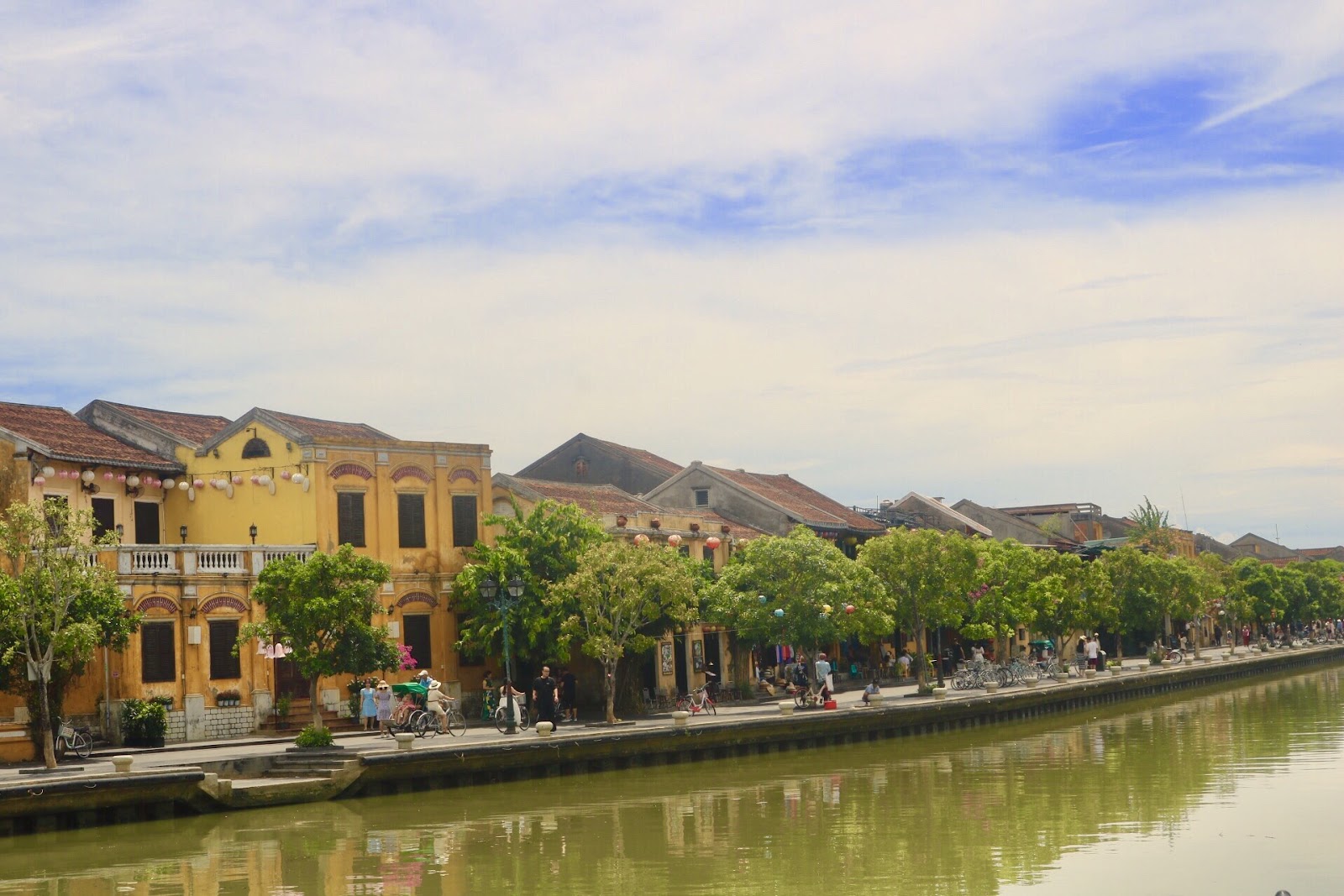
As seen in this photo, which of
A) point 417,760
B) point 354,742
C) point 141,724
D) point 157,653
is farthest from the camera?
point 157,653

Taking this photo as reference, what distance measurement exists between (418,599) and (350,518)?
3111mm

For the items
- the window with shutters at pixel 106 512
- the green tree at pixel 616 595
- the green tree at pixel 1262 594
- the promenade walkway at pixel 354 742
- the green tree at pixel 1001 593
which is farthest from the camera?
the green tree at pixel 1262 594

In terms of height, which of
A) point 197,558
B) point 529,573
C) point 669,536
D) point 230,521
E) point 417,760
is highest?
point 230,521

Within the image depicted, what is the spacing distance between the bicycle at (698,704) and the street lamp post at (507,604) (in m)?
6.25

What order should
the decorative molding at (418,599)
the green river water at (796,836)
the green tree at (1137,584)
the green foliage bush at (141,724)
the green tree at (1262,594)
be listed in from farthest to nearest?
the green tree at (1262,594) < the green tree at (1137,584) < the decorative molding at (418,599) < the green foliage bush at (141,724) < the green river water at (796,836)

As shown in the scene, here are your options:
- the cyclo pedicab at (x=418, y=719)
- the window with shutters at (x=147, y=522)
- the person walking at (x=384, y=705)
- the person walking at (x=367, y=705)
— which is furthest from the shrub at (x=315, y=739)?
the window with shutters at (x=147, y=522)

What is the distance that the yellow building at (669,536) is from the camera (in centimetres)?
4875

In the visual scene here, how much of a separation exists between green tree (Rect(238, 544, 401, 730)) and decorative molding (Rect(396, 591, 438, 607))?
6665 mm

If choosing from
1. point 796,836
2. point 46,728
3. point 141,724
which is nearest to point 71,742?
point 141,724

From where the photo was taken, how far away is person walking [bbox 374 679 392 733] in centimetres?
3938

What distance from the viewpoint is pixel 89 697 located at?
37625mm

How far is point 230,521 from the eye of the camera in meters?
44.8

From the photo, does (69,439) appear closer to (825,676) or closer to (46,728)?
(46,728)

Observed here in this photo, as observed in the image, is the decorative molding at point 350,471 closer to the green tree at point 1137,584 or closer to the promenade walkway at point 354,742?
the promenade walkway at point 354,742
